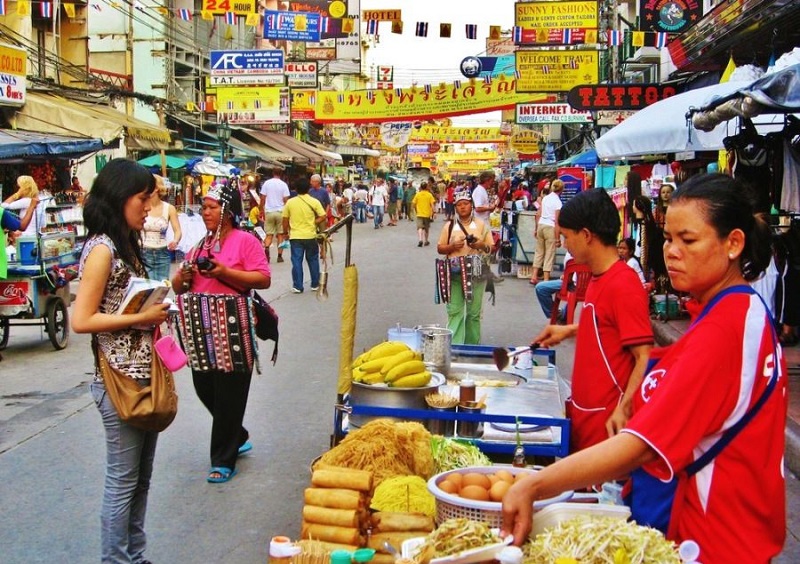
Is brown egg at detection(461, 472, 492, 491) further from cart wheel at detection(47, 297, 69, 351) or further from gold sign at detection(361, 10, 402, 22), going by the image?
gold sign at detection(361, 10, 402, 22)

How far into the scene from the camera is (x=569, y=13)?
18.2 meters

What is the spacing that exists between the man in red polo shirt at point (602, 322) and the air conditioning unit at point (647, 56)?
17.2 metres

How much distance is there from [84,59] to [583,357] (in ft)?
84.8

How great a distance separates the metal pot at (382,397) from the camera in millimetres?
4266

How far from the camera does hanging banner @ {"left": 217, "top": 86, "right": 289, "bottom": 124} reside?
27.0 meters

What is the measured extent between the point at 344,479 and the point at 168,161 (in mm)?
26054

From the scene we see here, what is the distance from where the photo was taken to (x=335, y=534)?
3.22m

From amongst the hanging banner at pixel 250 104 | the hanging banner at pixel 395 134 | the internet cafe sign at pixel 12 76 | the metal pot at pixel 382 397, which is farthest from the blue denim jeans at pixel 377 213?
the metal pot at pixel 382 397

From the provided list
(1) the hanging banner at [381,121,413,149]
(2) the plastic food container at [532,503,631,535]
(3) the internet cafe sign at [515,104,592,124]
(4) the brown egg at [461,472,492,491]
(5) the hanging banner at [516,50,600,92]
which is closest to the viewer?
(2) the plastic food container at [532,503,631,535]

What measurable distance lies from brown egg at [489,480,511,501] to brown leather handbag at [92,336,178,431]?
165cm

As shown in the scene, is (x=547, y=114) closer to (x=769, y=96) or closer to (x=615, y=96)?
(x=615, y=96)

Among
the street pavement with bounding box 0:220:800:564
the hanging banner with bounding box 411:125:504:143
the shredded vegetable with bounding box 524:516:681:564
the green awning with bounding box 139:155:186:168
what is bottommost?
the street pavement with bounding box 0:220:800:564

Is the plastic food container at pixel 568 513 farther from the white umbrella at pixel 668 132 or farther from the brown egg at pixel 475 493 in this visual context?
the white umbrella at pixel 668 132

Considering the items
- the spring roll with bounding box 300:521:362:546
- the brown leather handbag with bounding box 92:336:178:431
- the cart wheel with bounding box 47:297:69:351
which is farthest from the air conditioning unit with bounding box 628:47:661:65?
the spring roll with bounding box 300:521:362:546
